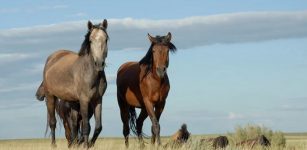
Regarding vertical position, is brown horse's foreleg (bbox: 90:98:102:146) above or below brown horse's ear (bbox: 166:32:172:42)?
below

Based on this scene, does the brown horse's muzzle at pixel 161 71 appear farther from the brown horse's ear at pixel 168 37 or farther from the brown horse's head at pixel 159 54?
the brown horse's ear at pixel 168 37

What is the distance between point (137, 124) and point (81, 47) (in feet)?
15.1

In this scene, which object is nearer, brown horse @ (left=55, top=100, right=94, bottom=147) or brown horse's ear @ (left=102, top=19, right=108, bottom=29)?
brown horse's ear @ (left=102, top=19, right=108, bottom=29)

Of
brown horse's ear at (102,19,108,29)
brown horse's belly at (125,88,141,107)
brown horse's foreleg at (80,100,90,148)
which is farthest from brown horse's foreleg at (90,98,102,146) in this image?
Answer: brown horse's belly at (125,88,141,107)

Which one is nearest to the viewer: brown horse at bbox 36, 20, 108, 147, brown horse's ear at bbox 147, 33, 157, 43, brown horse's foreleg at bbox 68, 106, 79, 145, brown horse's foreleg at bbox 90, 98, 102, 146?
brown horse at bbox 36, 20, 108, 147

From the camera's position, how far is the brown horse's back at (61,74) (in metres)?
16.6

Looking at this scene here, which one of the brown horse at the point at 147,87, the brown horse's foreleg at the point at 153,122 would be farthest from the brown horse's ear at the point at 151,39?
the brown horse's foreleg at the point at 153,122

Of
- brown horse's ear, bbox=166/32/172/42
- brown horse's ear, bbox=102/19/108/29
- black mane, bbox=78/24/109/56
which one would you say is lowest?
black mane, bbox=78/24/109/56

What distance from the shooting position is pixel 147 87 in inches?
713

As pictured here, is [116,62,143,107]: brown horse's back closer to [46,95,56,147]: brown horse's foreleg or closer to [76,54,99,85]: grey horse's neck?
[46,95,56,147]: brown horse's foreleg

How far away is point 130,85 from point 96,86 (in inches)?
146

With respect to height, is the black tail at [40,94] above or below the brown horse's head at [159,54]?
below

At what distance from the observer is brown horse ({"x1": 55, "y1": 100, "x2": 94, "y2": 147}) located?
17562 millimetres

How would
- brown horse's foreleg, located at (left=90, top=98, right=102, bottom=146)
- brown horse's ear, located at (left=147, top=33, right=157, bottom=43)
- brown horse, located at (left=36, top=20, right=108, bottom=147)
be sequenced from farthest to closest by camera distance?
brown horse's ear, located at (left=147, top=33, right=157, bottom=43) → brown horse's foreleg, located at (left=90, top=98, right=102, bottom=146) → brown horse, located at (left=36, top=20, right=108, bottom=147)
